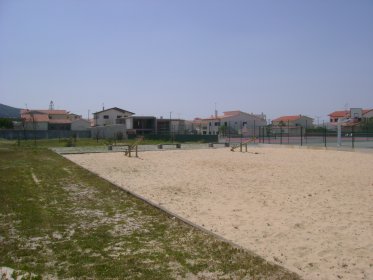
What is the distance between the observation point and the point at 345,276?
165 inches

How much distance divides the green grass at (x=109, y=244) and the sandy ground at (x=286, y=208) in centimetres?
53

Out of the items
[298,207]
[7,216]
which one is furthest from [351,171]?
[7,216]

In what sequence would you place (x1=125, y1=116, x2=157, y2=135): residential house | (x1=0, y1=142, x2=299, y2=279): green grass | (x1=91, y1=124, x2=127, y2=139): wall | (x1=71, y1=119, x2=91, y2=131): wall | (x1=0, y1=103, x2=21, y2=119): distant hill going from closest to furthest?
1. (x1=0, y1=142, x2=299, y2=279): green grass
2. (x1=91, y1=124, x2=127, y2=139): wall
3. (x1=125, y1=116, x2=157, y2=135): residential house
4. (x1=71, y1=119, x2=91, y2=131): wall
5. (x1=0, y1=103, x2=21, y2=119): distant hill

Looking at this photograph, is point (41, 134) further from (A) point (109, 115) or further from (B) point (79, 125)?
(A) point (109, 115)

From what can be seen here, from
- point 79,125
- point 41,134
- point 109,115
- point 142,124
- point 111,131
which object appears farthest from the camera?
point 79,125

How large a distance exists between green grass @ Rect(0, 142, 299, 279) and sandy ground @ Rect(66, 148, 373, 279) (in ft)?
1.73

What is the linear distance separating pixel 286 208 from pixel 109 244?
3.89 m

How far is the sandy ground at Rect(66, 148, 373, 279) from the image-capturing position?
480 cm

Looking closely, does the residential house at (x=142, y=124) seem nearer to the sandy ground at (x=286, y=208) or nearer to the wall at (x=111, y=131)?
the wall at (x=111, y=131)

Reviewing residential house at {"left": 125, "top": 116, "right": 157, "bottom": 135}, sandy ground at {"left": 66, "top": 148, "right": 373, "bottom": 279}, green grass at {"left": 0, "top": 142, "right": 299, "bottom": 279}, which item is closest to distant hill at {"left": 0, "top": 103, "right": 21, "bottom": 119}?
residential house at {"left": 125, "top": 116, "right": 157, "bottom": 135}

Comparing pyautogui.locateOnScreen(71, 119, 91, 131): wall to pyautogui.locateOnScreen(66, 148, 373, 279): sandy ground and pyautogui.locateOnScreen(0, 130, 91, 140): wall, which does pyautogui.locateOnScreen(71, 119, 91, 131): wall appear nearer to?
pyautogui.locateOnScreen(0, 130, 91, 140): wall

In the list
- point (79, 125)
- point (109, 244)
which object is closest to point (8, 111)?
point (79, 125)

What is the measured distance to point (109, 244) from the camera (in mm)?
5246

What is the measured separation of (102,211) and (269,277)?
4231mm
